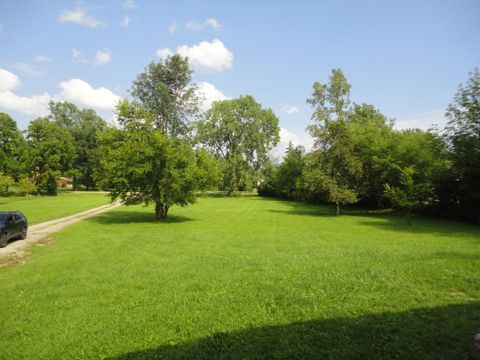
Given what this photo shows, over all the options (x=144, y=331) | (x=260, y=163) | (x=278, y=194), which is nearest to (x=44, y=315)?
(x=144, y=331)

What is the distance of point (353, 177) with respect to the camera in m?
31.4

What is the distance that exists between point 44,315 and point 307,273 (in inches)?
249

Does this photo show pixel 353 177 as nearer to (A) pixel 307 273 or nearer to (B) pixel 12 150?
(A) pixel 307 273

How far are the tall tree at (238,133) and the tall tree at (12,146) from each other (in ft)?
105

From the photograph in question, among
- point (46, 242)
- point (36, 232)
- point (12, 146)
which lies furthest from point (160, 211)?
point (12, 146)

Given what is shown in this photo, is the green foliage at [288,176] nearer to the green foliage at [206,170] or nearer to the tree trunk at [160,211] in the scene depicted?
the green foliage at [206,170]

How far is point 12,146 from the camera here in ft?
190

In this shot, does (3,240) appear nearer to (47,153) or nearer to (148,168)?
(148,168)

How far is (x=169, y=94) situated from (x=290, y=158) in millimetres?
24591

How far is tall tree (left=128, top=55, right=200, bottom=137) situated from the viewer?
4366cm

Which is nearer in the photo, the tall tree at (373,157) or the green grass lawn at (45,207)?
the green grass lawn at (45,207)

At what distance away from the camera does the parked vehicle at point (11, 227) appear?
49.0ft

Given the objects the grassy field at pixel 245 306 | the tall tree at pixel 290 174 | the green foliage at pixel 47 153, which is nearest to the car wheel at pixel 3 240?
the grassy field at pixel 245 306

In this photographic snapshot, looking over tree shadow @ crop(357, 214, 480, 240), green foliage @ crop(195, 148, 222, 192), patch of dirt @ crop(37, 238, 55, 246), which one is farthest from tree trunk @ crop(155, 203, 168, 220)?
tree shadow @ crop(357, 214, 480, 240)
